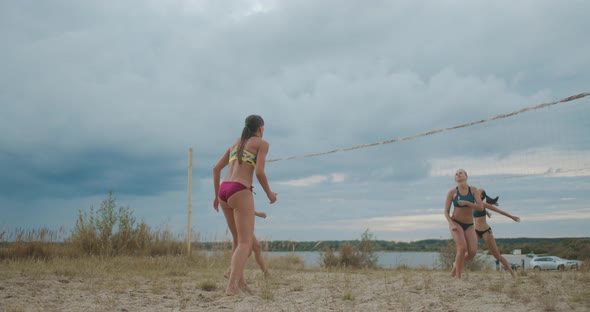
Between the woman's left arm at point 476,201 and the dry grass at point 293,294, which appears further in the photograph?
the woman's left arm at point 476,201

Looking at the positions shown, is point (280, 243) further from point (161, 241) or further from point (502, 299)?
point (502, 299)

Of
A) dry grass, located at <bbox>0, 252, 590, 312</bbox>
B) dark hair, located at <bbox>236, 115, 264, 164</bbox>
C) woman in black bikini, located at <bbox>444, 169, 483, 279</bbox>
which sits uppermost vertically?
dark hair, located at <bbox>236, 115, 264, 164</bbox>

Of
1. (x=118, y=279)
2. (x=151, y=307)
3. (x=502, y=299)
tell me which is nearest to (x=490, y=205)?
(x=502, y=299)

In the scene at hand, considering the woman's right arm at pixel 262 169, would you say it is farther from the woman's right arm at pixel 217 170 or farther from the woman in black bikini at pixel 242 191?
the woman's right arm at pixel 217 170

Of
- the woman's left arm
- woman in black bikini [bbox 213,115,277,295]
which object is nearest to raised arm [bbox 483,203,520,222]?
the woman's left arm

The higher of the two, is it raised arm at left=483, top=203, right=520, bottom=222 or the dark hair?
the dark hair

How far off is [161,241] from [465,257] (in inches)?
354

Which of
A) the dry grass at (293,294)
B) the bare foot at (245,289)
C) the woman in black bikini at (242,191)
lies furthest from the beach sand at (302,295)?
the woman in black bikini at (242,191)

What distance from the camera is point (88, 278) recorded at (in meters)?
8.23

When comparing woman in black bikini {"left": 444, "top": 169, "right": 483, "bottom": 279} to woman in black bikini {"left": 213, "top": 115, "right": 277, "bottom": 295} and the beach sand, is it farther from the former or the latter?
woman in black bikini {"left": 213, "top": 115, "right": 277, "bottom": 295}

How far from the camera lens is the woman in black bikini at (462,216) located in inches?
277

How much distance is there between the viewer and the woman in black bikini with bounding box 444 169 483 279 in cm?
703

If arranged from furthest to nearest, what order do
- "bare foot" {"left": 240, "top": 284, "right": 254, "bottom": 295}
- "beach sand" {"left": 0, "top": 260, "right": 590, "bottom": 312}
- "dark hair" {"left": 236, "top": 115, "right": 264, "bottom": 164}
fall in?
"bare foot" {"left": 240, "top": 284, "right": 254, "bottom": 295} → "dark hair" {"left": 236, "top": 115, "right": 264, "bottom": 164} → "beach sand" {"left": 0, "top": 260, "right": 590, "bottom": 312}

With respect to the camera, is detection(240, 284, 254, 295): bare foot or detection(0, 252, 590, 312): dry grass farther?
A: detection(240, 284, 254, 295): bare foot
